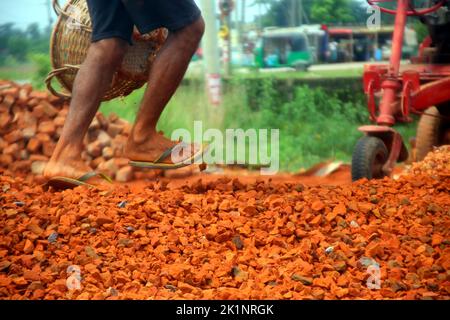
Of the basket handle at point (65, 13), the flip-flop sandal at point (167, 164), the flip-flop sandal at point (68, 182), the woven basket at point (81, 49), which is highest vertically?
the basket handle at point (65, 13)

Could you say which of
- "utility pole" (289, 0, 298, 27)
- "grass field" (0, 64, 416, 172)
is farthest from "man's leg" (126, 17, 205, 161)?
"utility pole" (289, 0, 298, 27)

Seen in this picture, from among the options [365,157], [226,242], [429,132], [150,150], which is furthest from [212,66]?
[226,242]

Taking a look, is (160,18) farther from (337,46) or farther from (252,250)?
(337,46)

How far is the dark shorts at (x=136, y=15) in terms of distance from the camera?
3.30 metres

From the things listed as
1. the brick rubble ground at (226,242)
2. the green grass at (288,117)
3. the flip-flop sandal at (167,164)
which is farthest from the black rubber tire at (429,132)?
the flip-flop sandal at (167,164)

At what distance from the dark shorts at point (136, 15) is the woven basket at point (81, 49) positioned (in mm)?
281

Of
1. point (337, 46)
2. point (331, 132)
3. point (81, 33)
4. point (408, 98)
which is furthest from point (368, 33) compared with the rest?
point (81, 33)

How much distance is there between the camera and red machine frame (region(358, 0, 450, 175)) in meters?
4.56

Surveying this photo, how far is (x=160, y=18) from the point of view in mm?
3338

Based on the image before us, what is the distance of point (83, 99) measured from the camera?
3342mm

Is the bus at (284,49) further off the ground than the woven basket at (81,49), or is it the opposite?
the woven basket at (81,49)

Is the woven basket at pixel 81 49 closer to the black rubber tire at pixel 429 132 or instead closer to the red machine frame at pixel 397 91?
the red machine frame at pixel 397 91

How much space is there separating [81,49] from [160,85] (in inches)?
17.8

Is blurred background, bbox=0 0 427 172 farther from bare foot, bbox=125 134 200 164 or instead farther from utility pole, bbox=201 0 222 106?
bare foot, bbox=125 134 200 164
